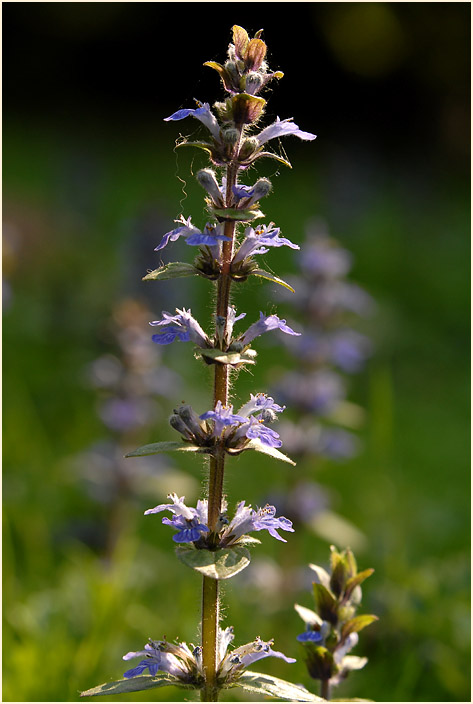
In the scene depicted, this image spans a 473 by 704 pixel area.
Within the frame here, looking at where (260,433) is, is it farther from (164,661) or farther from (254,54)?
(254,54)

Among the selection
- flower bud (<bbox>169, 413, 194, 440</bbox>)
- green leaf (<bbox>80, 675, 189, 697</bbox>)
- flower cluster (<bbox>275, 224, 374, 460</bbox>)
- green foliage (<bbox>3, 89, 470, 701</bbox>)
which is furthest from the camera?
flower cluster (<bbox>275, 224, 374, 460</bbox>)

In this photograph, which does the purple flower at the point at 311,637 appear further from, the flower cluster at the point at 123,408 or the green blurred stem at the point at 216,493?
the flower cluster at the point at 123,408

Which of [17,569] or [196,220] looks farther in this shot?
[196,220]

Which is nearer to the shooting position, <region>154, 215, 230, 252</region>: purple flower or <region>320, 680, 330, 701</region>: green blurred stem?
<region>154, 215, 230, 252</region>: purple flower

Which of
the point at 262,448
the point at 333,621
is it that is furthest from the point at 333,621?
the point at 262,448

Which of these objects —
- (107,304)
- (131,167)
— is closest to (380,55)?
(131,167)

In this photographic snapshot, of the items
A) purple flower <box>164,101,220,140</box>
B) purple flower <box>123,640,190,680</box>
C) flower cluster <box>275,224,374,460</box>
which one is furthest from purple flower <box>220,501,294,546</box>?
flower cluster <box>275,224,374,460</box>

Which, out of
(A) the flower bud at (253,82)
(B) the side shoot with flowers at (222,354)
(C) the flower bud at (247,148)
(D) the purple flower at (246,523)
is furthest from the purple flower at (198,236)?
(D) the purple flower at (246,523)

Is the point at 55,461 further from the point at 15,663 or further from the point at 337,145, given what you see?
the point at 337,145

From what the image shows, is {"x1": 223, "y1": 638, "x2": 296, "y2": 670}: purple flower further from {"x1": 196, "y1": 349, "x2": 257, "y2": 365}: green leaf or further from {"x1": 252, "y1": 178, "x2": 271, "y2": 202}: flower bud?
{"x1": 252, "y1": 178, "x2": 271, "y2": 202}: flower bud
